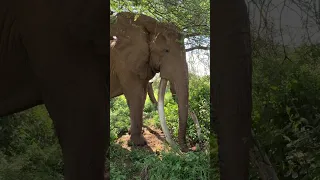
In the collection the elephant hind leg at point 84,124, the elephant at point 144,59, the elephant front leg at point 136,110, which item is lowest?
the elephant hind leg at point 84,124

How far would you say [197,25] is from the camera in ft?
10.7

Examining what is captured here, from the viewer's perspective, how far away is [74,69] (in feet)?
3.93

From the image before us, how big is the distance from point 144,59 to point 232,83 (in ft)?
8.17

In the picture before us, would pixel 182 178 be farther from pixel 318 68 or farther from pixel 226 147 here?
pixel 226 147

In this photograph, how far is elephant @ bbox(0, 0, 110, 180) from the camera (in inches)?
46.0

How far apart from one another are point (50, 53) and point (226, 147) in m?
0.56

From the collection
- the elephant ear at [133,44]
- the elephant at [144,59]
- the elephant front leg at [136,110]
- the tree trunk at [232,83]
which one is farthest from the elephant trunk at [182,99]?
the tree trunk at [232,83]

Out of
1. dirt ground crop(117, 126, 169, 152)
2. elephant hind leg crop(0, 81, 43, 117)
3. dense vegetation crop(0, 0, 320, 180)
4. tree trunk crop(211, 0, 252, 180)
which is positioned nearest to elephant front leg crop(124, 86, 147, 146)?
dirt ground crop(117, 126, 169, 152)

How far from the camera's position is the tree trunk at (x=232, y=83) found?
3.32 ft

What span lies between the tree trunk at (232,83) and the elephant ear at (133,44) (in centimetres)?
241

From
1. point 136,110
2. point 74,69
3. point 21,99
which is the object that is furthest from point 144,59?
point 74,69

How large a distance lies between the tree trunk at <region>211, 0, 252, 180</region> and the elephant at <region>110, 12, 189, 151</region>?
1.96 m

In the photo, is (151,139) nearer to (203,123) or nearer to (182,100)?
(203,123)

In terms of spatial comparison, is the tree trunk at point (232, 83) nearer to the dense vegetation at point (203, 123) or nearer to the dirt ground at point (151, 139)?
the dense vegetation at point (203, 123)
